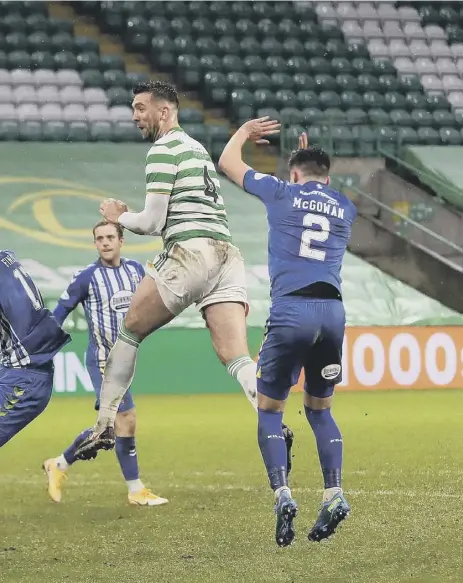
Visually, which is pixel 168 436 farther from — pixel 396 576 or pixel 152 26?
pixel 152 26

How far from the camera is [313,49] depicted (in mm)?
20562

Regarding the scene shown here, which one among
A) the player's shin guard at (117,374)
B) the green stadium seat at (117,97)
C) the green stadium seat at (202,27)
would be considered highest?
the green stadium seat at (202,27)

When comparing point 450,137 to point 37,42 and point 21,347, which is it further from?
point 21,347

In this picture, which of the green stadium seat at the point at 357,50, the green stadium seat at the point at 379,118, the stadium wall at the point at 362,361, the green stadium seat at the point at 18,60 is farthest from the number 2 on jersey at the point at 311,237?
the green stadium seat at the point at 357,50

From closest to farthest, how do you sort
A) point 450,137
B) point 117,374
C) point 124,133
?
1. point 117,374
2. point 124,133
3. point 450,137

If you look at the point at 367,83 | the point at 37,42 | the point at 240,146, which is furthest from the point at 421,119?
the point at 240,146

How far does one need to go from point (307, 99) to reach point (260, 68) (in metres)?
1.14

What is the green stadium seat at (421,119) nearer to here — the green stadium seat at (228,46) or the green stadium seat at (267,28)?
the green stadium seat at (267,28)

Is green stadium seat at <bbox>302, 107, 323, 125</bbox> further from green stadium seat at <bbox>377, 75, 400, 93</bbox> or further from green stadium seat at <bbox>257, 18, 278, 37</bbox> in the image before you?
green stadium seat at <bbox>257, 18, 278, 37</bbox>

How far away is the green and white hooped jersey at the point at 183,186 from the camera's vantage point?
18.1 ft

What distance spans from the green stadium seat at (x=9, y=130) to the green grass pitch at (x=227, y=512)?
7.41 m

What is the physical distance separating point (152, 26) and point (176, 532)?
15.1 meters

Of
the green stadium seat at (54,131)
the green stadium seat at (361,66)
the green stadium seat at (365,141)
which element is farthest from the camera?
the green stadium seat at (361,66)

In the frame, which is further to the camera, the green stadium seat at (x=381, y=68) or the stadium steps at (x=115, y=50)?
the green stadium seat at (x=381, y=68)
